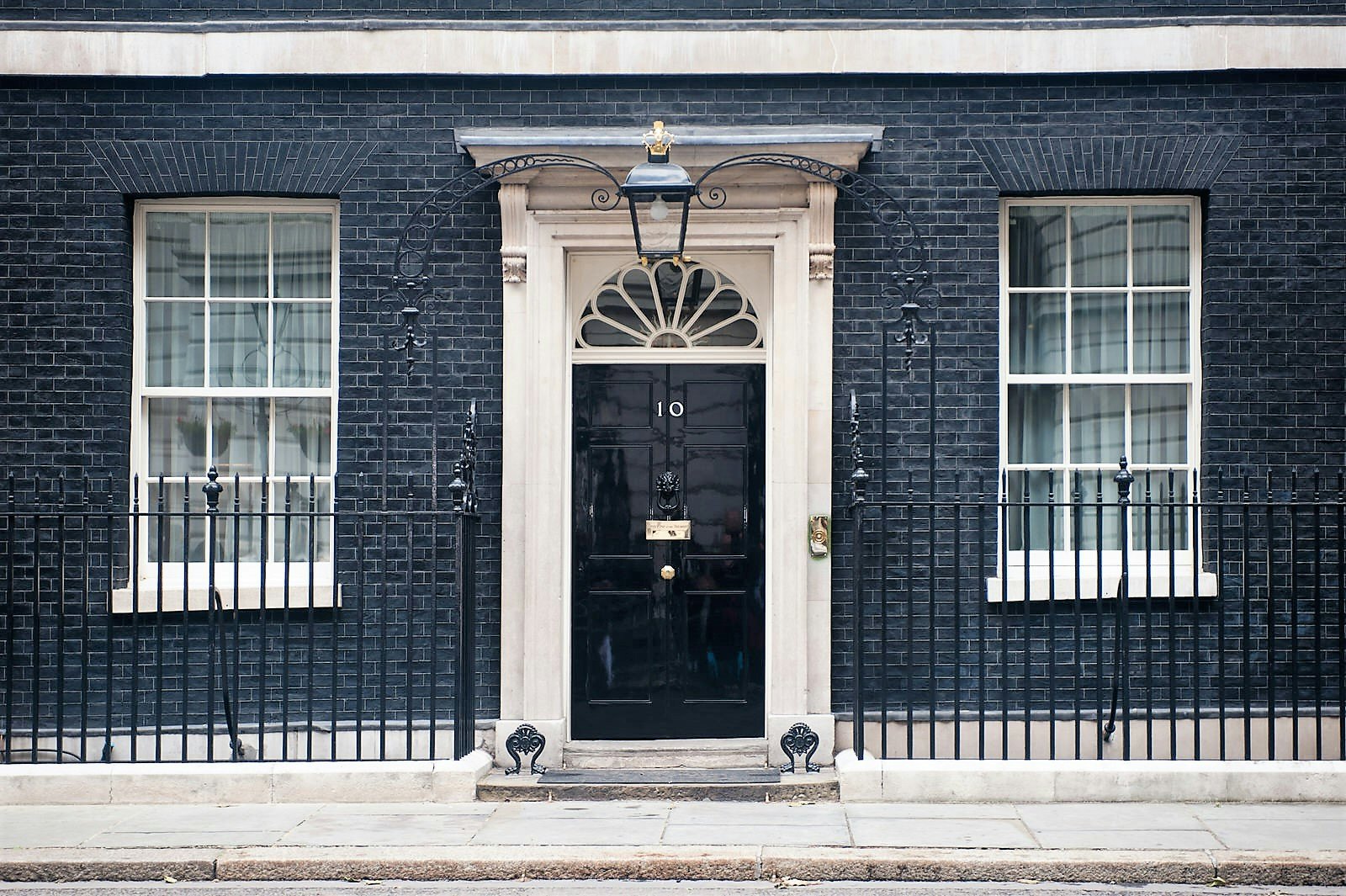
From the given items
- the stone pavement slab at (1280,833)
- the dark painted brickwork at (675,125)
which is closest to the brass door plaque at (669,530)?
the dark painted brickwork at (675,125)

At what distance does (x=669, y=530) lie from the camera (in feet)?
29.3

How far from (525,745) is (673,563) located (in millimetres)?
1461

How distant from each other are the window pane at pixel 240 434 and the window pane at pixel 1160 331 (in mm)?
5491

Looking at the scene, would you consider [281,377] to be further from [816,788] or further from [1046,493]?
[1046,493]

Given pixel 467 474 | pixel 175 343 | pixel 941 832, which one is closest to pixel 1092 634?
pixel 941 832

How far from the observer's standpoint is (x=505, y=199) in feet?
28.6

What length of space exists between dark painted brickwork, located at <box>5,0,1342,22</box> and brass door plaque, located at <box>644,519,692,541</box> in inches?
122

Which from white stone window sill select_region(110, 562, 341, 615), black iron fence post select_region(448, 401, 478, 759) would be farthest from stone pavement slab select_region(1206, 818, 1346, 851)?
white stone window sill select_region(110, 562, 341, 615)

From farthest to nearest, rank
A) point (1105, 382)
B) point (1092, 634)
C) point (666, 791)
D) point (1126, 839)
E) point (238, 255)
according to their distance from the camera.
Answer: point (238, 255) → point (1105, 382) → point (1092, 634) → point (666, 791) → point (1126, 839)

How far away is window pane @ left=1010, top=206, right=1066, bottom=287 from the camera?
29.7 ft

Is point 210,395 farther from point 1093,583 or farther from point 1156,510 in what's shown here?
point 1156,510

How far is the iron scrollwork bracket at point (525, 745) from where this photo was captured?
8320 millimetres

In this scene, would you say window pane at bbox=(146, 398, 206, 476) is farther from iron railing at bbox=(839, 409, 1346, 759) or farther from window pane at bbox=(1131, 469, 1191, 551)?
window pane at bbox=(1131, 469, 1191, 551)

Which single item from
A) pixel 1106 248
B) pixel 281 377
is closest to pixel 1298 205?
pixel 1106 248
